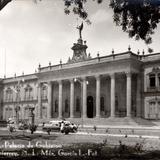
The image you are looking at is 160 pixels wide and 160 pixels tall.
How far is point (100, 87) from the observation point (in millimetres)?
51125

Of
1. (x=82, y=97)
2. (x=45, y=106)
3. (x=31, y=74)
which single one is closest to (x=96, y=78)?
(x=82, y=97)

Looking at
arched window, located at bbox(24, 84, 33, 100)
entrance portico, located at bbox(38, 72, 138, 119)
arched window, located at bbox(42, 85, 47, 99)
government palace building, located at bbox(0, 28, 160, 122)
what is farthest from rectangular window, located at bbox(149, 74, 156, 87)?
arched window, located at bbox(24, 84, 33, 100)

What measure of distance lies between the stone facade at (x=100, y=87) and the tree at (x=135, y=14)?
98.1 ft

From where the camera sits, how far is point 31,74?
6600cm

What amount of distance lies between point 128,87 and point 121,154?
33.6 m

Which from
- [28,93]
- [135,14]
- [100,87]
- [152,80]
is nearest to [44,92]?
[28,93]

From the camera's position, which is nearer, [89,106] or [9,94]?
[89,106]

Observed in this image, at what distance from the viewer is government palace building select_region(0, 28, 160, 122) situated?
150 feet

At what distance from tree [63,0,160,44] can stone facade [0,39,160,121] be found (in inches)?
1177

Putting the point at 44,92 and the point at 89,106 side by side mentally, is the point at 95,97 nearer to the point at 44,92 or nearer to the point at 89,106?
the point at 89,106

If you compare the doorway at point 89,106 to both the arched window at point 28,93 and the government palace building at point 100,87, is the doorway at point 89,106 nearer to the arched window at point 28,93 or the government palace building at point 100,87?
the government palace building at point 100,87

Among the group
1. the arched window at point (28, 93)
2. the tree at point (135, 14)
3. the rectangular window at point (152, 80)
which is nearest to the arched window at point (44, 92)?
the arched window at point (28, 93)

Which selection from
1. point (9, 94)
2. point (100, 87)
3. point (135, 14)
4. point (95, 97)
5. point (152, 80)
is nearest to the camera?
point (135, 14)

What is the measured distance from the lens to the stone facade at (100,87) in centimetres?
4578
